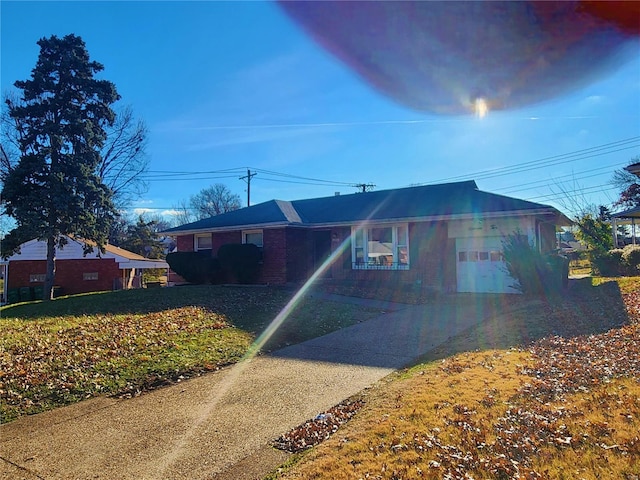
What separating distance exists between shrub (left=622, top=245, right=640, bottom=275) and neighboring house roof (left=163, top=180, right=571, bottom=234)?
265 centimetres

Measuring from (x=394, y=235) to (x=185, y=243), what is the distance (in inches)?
423

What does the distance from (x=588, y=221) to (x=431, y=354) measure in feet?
82.3

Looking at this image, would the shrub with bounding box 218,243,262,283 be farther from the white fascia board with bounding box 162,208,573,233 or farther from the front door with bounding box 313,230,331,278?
the front door with bounding box 313,230,331,278

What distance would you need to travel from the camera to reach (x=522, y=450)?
12.2 feet

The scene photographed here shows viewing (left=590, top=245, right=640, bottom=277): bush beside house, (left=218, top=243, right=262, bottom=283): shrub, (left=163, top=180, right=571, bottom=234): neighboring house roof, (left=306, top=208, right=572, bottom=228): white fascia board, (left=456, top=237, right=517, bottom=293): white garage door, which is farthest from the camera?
(left=590, top=245, right=640, bottom=277): bush beside house

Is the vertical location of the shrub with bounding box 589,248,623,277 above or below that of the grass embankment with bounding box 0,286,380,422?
above

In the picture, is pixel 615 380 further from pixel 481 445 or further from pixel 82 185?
pixel 82 185

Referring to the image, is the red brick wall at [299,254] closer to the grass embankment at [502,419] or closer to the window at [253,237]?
the window at [253,237]

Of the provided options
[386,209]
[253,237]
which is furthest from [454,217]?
[253,237]

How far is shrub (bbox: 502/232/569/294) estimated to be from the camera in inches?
532

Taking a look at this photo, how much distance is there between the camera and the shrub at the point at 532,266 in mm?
13508

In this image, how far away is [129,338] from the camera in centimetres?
830

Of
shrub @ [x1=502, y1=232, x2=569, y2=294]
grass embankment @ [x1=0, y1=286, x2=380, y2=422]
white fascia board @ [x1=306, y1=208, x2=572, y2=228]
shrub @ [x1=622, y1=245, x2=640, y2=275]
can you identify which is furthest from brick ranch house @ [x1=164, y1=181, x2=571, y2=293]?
grass embankment @ [x1=0, y1=286, x2=380, y2=422]

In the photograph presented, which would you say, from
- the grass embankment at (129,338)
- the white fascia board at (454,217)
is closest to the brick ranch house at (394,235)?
the white fascia board at (454,217)
